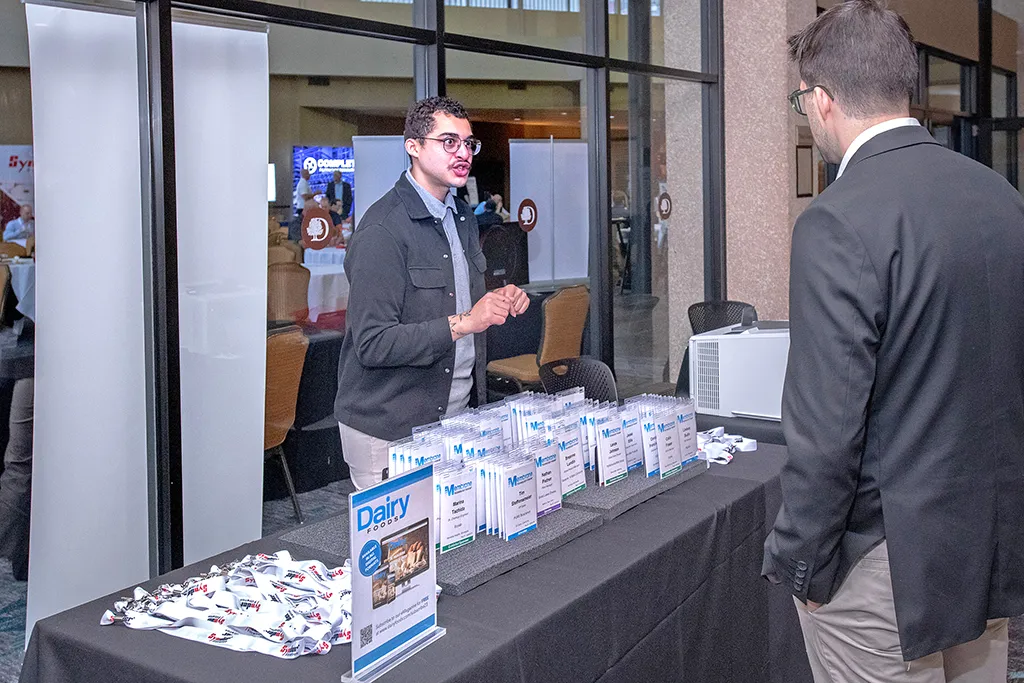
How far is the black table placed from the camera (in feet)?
5.43

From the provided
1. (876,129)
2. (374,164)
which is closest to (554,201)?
(374,164)

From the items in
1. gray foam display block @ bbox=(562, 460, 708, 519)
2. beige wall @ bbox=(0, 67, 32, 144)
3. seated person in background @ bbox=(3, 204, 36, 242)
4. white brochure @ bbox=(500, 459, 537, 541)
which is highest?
beige wall @ bbox=(0, 67, 32, 144)

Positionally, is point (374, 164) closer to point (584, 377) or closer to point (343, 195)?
point (343, 195)

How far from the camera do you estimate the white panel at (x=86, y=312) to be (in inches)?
117

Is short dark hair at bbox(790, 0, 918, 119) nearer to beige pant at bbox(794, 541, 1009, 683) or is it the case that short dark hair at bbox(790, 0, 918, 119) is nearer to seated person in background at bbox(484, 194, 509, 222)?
beige pant at bbox(794, 541, 1009, 683)

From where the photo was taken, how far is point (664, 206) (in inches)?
227

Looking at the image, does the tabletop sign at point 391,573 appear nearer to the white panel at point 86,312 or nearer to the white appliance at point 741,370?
the white panel at point 86,312

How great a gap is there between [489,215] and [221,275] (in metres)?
1.36

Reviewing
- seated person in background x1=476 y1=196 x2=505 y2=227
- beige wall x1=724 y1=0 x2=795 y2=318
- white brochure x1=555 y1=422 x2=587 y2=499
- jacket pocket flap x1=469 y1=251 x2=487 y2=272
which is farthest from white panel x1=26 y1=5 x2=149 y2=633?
beige wall x1=724 y1=0 x2=795 y2=318

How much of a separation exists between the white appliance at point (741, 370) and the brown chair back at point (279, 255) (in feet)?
4.77

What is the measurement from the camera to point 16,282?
295 centimetres

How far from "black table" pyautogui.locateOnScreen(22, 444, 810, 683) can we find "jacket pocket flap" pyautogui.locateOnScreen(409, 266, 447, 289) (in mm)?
819

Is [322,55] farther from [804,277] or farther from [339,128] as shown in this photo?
[804,277]

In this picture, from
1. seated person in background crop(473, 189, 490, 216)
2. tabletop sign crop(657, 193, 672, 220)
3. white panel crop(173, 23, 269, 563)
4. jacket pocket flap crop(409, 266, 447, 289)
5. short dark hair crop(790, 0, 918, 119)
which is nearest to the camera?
short dark hair crop(790, 0, 918, 119)
